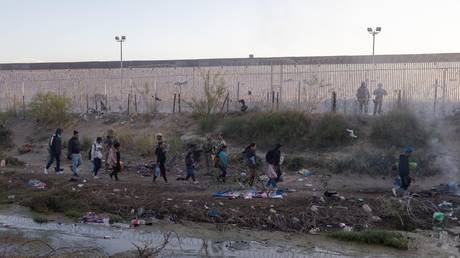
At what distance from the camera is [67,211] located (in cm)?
1438

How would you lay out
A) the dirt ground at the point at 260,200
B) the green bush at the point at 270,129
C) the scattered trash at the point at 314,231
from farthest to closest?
the green bush at the point at 270,129 < the dirt ground at the point at 260,200 < the scattered trash at the point at 314,231

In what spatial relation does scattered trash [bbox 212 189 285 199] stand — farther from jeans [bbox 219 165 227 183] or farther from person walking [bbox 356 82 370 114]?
person walking [bbox 356 82 370 114]

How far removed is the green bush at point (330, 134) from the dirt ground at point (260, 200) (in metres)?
2.16

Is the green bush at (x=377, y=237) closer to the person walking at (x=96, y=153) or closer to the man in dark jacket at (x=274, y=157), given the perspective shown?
the man in dark jacket at (x=274, y=157)

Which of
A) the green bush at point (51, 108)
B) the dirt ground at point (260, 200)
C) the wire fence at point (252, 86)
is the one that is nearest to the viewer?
the dirt ground at point (260, 200)

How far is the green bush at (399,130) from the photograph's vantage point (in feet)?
67.3

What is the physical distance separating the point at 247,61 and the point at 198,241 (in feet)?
64.5

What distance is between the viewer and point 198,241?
1195cm

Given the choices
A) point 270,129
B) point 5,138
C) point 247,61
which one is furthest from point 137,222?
point 247,61

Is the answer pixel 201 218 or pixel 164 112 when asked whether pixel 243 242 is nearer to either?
pixel 201 218

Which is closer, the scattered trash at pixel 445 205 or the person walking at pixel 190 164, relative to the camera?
the scattered trash at pixel 445 205

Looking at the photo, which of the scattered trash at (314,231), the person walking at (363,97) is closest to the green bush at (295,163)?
the person walking at (363,97)

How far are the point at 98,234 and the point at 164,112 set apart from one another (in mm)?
16639

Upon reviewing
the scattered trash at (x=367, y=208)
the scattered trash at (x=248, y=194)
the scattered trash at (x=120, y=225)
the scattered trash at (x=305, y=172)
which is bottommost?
the scattered trash at (x=120, y=225)
